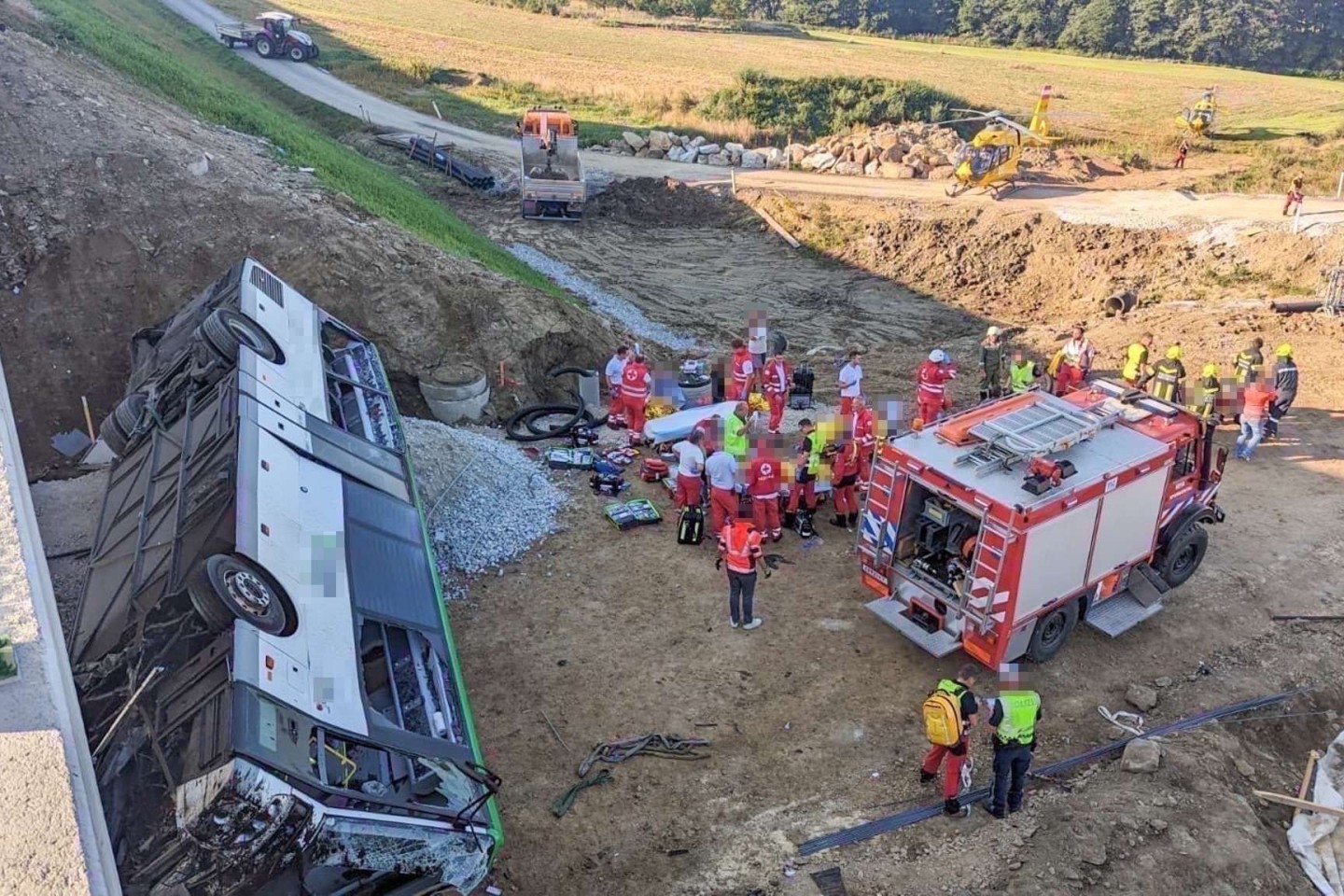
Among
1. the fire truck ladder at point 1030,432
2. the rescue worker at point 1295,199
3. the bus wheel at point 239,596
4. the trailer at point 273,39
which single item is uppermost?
the trailer at point 273,39

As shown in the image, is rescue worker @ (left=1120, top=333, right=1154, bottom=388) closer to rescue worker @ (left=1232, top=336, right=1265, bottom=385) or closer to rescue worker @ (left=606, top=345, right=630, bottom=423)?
rescue worker @ (left=1232, top=336, right=1265, bottom=385)

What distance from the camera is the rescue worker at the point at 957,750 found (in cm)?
765

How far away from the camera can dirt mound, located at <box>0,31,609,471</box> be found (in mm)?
13062

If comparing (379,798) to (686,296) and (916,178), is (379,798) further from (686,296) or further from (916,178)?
(916,178)

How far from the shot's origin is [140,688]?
566 cm

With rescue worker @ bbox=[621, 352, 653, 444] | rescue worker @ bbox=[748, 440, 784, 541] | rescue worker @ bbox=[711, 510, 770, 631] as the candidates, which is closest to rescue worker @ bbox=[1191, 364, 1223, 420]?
rescue worker @ bbox=[748, 440, 784, 541]

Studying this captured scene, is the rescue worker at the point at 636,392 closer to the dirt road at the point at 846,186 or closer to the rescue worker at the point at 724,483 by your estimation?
the rescue worker at the point at 724,483

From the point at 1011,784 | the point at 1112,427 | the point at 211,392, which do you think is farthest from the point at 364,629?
the point at 1112,427

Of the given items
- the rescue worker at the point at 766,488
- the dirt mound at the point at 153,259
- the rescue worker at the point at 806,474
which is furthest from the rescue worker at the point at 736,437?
the dirt mound at the point at 153,259

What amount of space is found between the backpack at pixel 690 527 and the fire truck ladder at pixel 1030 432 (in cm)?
347

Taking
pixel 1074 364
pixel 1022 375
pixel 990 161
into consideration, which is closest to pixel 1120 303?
pixel 1074 364

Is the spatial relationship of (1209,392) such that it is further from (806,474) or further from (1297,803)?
(1297,803)

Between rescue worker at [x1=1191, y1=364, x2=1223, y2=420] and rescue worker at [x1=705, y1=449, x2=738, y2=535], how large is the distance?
26.0 feet

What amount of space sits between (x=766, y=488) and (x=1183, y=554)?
4.79m
